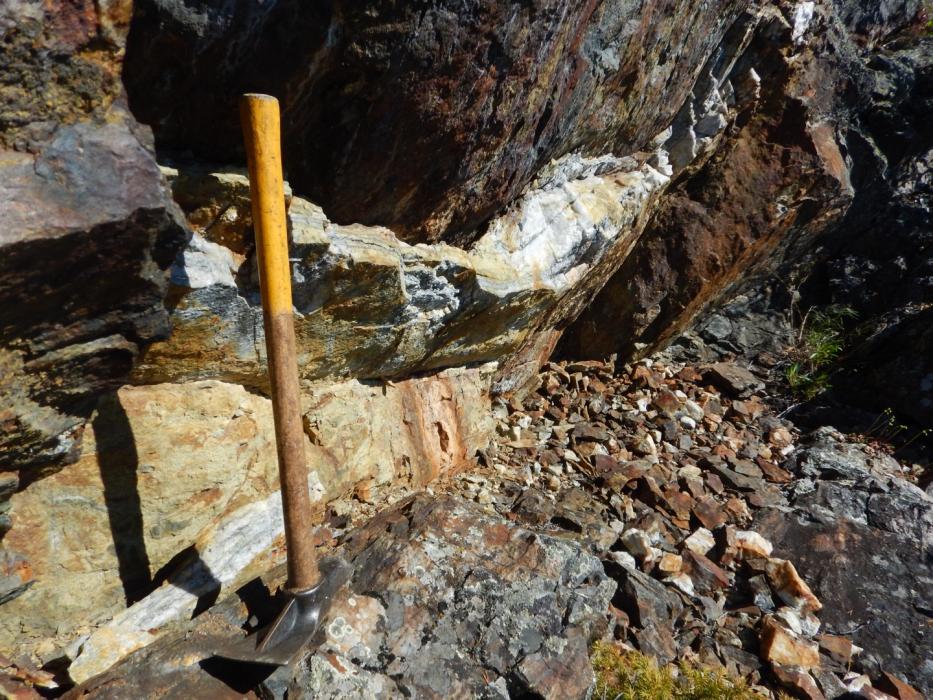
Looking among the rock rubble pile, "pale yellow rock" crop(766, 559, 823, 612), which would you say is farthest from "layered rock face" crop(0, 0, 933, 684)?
"pale yellow rock" crop(766, 559, 823, 612)

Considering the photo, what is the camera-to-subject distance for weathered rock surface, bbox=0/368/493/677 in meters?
2.05

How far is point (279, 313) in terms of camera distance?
204cm

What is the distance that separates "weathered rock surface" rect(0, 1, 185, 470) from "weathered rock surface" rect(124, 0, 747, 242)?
21 cm

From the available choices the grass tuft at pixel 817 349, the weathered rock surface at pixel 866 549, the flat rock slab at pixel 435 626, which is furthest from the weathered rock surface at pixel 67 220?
the grass tuft at pixel 817 349

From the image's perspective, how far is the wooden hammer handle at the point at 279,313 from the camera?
183 centimetres

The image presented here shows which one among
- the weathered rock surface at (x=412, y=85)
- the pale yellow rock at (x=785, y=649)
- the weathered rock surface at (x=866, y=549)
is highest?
the weathered rock surface at (x=412, y=85)

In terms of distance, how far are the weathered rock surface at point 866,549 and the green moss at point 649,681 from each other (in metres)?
0.92

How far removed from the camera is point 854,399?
16.7ft

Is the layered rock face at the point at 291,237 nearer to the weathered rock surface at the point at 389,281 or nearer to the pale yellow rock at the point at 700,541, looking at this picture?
the weathered rock surface at the point at 389,281

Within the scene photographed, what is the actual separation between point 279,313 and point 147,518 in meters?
0.99

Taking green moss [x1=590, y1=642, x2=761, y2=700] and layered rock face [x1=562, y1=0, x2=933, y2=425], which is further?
layered rock face [x1=562, y1=0, x2=933, y2=425]

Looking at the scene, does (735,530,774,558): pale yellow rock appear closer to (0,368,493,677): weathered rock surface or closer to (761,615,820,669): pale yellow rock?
(761,615,820,669): pale yellow rock

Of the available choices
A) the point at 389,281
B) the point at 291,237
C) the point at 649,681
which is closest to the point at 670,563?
the point at 649,681

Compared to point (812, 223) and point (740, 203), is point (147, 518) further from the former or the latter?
point (812, 223)
